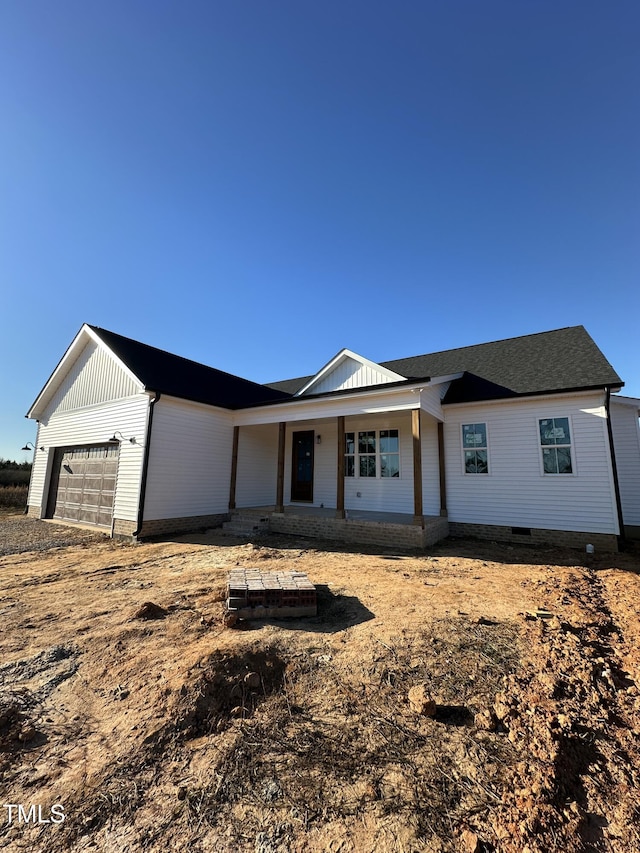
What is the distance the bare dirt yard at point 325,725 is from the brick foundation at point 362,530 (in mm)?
3449

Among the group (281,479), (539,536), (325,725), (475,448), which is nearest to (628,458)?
(539,536)

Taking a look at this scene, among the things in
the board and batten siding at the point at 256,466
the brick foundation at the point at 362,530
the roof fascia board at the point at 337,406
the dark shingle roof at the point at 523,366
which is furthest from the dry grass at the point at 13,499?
the dark shingle roof at the point at 523,366

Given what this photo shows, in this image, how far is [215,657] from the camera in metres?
3.18

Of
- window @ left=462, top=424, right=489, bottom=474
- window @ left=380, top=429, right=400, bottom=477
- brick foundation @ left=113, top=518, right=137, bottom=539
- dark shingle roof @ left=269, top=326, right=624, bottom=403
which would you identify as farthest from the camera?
window @ left=380, top=429, right=400, bottom=477

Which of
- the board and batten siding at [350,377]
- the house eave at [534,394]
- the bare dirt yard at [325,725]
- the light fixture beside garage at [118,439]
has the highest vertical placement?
the board and batten siding at [350,377]

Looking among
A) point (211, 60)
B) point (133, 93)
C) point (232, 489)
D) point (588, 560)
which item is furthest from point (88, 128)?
point (588, 560)

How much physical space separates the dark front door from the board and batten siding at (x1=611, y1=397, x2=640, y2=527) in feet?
31.1

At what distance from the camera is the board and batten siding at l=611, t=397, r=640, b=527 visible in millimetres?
10016

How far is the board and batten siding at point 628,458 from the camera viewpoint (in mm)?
10016

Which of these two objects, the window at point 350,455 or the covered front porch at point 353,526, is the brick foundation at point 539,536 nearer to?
the covered front porch at point 353,526

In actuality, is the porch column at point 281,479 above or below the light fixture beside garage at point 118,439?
below

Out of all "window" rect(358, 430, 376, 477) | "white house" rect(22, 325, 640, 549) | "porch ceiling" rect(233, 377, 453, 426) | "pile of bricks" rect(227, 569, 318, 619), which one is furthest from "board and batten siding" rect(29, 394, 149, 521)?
"window" rect(358, 430, 376, 477)

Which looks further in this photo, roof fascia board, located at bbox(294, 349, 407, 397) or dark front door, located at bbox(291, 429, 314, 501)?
dark front door, located at bbox(291, 429, 314, 501)

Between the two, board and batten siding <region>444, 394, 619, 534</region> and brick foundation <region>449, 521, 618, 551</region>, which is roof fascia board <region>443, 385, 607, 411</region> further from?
brick foundation <region>449, 521, 618, 551</region>
